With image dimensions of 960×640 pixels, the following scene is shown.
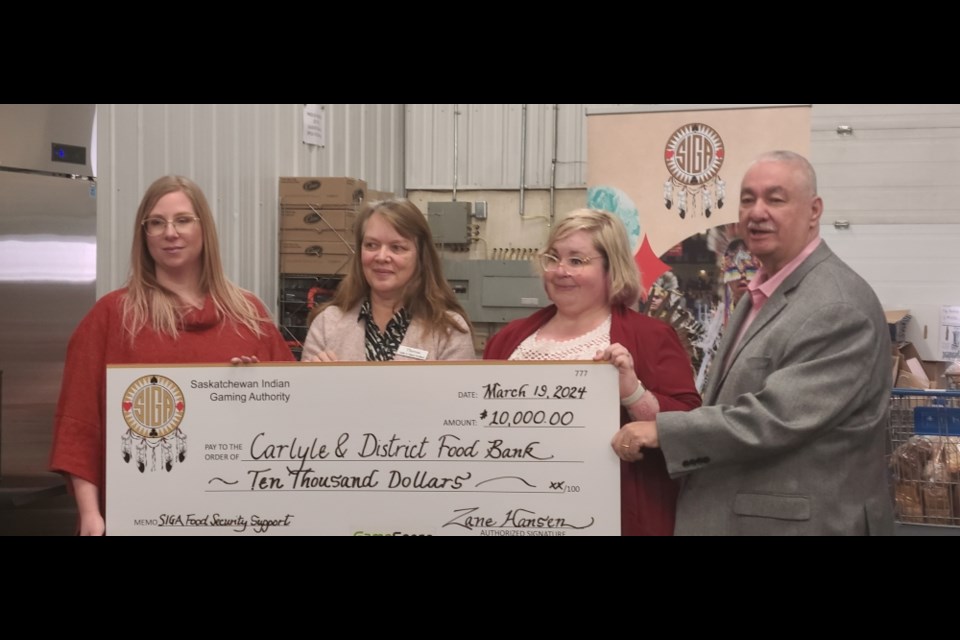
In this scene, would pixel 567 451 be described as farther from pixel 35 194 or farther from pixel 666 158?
pixel 666 158

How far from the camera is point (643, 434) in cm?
286

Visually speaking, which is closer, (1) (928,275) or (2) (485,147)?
(1) (928,275)

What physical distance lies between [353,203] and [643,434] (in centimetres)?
530

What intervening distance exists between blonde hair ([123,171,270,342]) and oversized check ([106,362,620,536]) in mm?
204

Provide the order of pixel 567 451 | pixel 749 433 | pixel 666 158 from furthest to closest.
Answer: pixel 666 158 < pixel 567 451 < pixel 749 433

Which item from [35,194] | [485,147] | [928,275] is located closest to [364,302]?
[35,194]

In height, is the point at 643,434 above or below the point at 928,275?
below

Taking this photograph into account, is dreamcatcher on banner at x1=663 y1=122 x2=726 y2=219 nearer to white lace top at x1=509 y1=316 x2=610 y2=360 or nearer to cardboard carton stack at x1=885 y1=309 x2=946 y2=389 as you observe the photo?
cardboard carton stack at x1=885 y1=309 x2=946 y2=389

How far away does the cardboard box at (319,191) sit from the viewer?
776 cm

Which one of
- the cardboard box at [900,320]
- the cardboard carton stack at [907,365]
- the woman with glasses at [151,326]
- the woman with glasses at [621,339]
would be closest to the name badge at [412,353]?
the woman with glasses at [621,339]

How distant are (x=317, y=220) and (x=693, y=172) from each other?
292 cm

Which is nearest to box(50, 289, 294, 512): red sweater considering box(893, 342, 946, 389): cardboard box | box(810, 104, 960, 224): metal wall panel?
box(893, 342, 946, 389): cardboard box

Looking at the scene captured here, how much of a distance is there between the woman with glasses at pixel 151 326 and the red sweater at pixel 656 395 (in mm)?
1167

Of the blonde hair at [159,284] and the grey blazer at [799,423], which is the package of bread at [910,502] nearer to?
the grey blazer at [799,423]
